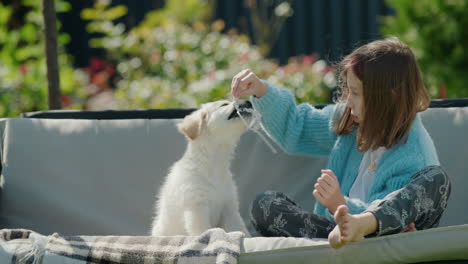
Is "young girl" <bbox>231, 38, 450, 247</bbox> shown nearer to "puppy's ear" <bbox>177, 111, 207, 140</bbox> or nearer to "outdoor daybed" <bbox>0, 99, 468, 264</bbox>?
"puppy's ear" <bbox>177, 111, 207, 140</bbox>

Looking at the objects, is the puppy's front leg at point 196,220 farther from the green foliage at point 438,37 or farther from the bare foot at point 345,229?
the green foliage at point 438,37

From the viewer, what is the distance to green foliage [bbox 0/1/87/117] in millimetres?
5301

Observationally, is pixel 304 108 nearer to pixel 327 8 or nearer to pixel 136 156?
pixel 136 156

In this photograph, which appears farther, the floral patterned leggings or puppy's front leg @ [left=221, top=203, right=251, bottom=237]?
puppy's front leg @ [left=221, top=203, right=251, bottom=237]

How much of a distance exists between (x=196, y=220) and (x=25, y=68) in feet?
10.3

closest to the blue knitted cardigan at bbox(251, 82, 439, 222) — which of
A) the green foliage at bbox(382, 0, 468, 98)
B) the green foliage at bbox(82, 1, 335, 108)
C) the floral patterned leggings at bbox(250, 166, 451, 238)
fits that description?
the floral patterned leggings at bbox(250, 166, 451, 238)

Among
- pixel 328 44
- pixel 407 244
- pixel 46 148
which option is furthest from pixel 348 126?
pixel 328 44

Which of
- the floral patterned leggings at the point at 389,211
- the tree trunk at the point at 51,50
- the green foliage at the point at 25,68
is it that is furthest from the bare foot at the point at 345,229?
the green foliage at the point at 25,68

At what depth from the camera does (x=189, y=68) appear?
5719mm

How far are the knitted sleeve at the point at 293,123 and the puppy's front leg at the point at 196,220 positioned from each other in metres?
0.48

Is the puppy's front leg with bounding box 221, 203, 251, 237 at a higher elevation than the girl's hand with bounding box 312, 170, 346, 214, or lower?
lower

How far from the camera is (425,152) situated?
2.65 metres

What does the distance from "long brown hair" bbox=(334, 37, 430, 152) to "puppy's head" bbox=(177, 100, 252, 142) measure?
58 cm

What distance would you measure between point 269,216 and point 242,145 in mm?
814
